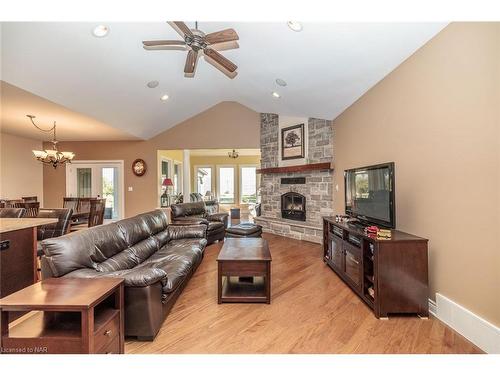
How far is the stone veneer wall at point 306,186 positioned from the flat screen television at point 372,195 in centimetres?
171

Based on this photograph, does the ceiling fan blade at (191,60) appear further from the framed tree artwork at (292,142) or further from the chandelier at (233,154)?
the chandelier at (233,154)

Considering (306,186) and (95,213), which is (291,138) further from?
(95,213)

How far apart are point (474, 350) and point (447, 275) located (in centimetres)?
56

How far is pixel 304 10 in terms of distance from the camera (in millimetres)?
770

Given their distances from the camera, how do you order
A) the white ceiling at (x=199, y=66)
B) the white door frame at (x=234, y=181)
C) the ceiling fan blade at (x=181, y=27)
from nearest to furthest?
the ceiling fan blade at (x=181, y=27), the white ceiling at (x=199, y=66), the white door frame at (x=234, y=181)

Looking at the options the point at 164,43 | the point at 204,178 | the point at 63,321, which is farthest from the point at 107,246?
the point at 204,178

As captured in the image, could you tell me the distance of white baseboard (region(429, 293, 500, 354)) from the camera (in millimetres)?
1723

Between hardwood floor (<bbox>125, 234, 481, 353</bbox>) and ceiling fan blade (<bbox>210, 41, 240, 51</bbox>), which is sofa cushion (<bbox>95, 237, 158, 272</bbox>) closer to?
hardwood floor (<bbox>125, 234, 481, 353</bbox>)

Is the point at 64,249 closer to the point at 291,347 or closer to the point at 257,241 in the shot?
the point at 291,347

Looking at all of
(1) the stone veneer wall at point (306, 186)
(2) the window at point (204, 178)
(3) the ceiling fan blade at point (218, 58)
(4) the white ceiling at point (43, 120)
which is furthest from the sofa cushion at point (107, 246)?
(2) the window at point (204, 178)

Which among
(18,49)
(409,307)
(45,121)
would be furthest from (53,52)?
(409,307)

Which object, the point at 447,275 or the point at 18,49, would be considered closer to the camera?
the point at 447,275

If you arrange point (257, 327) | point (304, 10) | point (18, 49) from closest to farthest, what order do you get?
point (304, 10), point (257, 327), point (18, 49)

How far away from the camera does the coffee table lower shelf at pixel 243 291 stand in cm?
260
